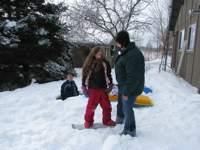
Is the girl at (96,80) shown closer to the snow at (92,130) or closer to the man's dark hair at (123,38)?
the snow at (92,130)

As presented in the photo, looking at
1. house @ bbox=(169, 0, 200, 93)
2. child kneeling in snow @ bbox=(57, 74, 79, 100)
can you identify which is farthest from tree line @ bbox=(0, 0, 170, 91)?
house @ bbox=(169, 0, 200, 93)

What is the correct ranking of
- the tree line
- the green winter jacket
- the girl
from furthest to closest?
the tree line, the girl, the green winter jacket

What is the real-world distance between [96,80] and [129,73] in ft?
2.81

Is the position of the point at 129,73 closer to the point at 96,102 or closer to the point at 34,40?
the point at 96,102

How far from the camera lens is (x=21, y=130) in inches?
104

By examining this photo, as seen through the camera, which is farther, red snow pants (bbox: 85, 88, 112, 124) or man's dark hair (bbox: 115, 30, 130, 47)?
red snow pants (bbox: 85, 88, 112, 124)

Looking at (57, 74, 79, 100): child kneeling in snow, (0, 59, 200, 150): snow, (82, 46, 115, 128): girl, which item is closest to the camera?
(0, 59, 200, 150): snow

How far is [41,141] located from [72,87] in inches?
129

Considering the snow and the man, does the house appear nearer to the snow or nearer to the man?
the snow

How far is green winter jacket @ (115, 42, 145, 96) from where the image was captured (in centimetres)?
202

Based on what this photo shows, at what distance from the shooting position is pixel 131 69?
79.3 inches

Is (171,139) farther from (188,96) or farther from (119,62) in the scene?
(188,96)

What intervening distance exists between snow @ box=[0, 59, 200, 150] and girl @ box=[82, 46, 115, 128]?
38cm

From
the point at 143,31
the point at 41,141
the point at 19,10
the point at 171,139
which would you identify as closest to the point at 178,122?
the point at 171,139
